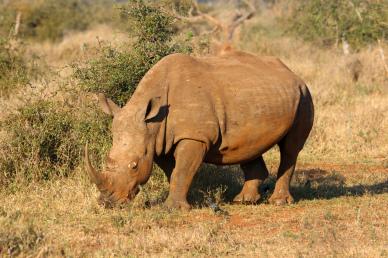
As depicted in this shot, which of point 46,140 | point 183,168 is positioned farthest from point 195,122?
point 46,140

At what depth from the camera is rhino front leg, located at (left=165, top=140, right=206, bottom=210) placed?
910 centimetres

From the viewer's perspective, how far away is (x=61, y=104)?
11.5 metres

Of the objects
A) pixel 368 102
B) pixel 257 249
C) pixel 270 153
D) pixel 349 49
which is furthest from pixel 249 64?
pixel 349 49

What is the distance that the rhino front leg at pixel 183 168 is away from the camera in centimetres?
910

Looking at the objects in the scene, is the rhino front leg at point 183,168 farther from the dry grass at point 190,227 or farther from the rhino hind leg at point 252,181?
the rhino hind leg at point 252,181

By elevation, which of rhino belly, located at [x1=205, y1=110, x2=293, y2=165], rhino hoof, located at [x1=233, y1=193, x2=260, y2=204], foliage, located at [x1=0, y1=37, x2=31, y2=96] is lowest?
foliage, located at [x1=0, y1=37, x2=31, y2=96]

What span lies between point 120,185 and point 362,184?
4361 mm

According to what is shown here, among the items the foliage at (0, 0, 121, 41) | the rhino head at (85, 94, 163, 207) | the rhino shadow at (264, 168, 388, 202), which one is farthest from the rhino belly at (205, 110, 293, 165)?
the foliage at (0, 0, 121, 41)

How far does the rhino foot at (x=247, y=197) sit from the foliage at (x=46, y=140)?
1920mm

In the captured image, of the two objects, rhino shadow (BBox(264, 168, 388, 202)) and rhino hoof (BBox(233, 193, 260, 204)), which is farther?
rhino shadow (BBox(264, 168, 388, 202))

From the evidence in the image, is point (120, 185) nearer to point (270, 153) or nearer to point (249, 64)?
point (249, 64)

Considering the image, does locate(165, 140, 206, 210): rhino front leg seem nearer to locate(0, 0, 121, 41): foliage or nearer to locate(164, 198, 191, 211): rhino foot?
locate(164, 198, 191, 211): rhino foot

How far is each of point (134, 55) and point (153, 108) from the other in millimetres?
2361

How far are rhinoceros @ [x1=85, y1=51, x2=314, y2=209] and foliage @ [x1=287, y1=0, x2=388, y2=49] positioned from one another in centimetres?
1341
